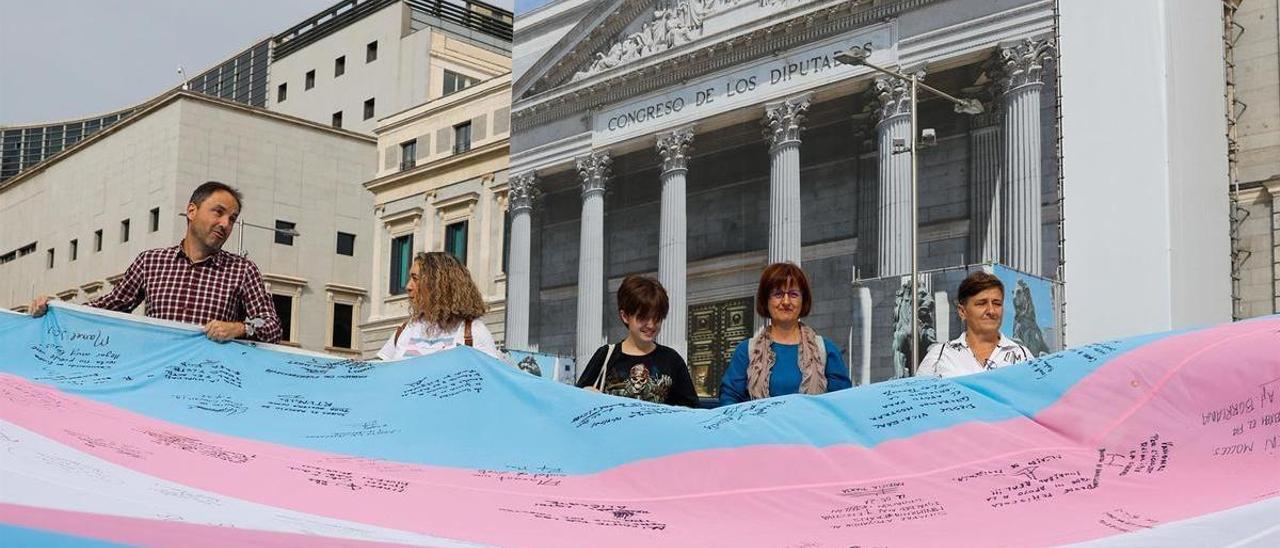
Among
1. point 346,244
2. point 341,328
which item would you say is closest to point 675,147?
point 341,328

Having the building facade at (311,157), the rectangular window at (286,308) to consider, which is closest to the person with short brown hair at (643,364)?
the building facade at (311,157)

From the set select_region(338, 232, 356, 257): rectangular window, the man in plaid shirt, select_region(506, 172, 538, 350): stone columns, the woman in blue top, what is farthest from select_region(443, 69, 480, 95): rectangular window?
the woman in blue top

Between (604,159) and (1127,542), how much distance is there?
15.9m

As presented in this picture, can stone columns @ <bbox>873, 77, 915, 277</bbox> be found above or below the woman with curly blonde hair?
above

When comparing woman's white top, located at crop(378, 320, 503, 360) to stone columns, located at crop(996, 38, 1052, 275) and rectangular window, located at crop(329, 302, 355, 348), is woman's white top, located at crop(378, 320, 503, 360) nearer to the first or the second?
stone columns, located at crop(996, 38, 1052, 275)

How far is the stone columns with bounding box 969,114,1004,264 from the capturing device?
515 inches

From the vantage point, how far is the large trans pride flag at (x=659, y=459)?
3.28 metres

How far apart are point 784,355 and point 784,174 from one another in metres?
10.5

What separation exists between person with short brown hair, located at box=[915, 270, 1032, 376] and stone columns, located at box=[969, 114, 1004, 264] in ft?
25.5

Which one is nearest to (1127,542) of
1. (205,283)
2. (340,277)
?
(205,283)

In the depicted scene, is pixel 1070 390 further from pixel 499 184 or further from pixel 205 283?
pixel 499 184

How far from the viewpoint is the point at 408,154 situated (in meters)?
34.2

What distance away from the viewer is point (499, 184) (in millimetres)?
30094

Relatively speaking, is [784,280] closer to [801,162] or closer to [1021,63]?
[1021,63]
